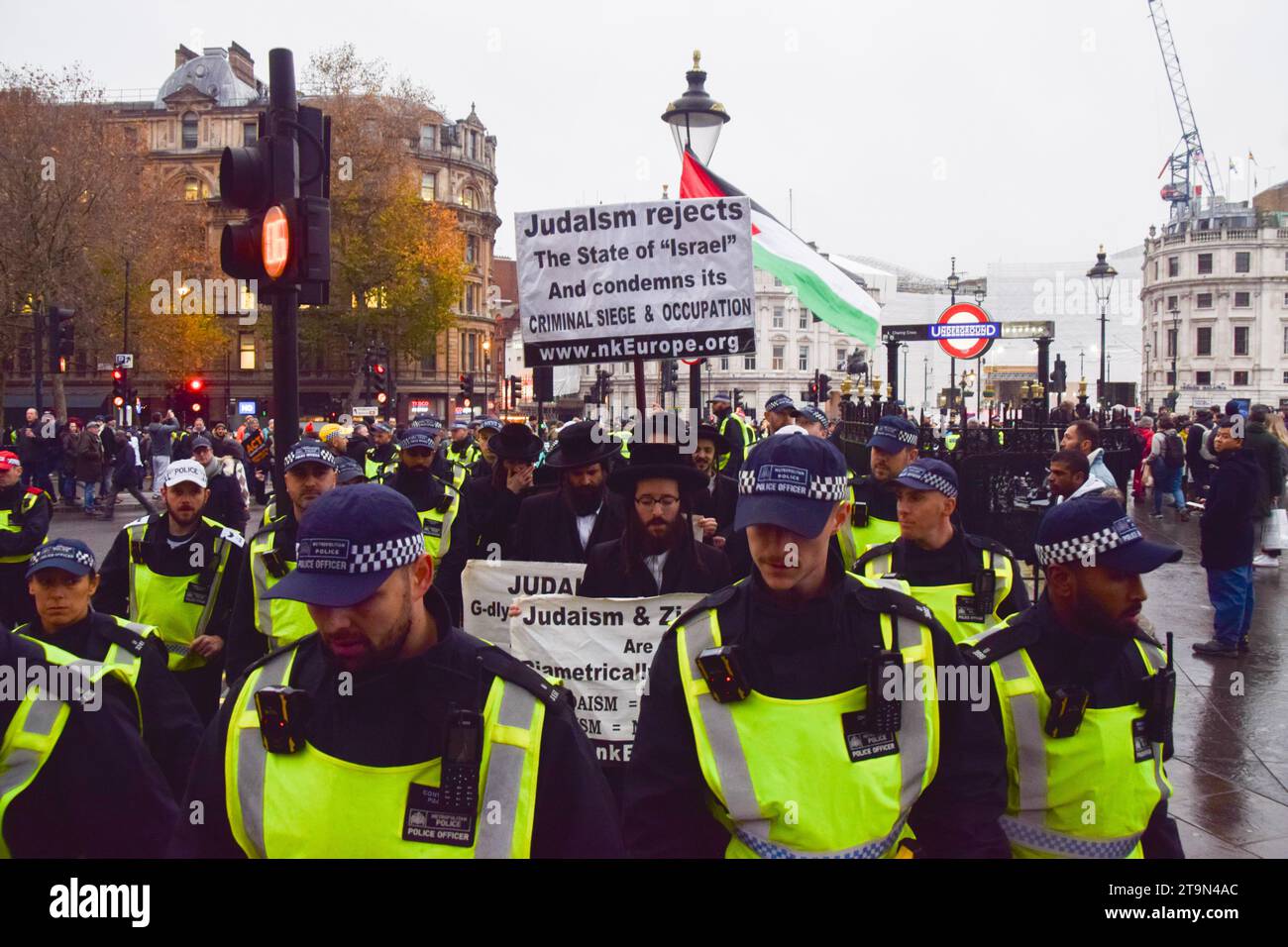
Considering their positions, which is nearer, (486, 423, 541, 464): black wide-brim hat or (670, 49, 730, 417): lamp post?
(486, 423, 541, 464): black wide-brim hat

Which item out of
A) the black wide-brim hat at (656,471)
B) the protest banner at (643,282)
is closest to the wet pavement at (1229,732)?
the black wide-brim hat at (656,471)

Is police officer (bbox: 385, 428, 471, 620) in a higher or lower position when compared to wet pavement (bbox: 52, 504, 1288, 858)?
Result: higher

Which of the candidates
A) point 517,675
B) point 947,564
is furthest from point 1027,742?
point 947,564

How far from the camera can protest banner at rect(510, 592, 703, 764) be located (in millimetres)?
4461

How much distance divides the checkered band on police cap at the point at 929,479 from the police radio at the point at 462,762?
119 inches

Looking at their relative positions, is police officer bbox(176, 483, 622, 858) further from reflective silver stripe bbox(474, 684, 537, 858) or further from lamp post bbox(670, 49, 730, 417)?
lamp post bbox(670, 49, 730, 417)

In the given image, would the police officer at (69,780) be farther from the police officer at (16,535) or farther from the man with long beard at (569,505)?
the police officer at (16,535)

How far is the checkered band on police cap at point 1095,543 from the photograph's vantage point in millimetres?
3014

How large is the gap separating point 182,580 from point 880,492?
377 cm

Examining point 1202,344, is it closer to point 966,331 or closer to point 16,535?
point 966,331

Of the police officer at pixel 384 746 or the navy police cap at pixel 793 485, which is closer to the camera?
the police officer at pixel 384 746

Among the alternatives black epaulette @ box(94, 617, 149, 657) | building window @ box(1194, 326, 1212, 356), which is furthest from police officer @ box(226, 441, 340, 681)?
building window @ box(1194, 326, 1212, 356)

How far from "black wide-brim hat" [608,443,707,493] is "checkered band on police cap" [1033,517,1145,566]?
186 cm
